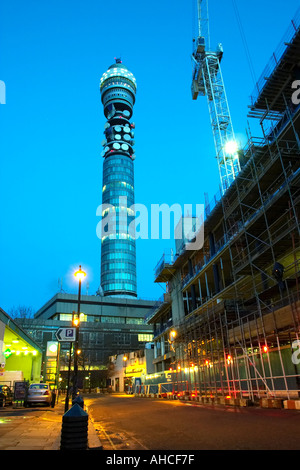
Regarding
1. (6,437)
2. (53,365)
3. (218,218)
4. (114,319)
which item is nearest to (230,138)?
(218,218)

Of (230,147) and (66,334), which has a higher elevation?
(230,147)

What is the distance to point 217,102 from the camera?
56.3 metres

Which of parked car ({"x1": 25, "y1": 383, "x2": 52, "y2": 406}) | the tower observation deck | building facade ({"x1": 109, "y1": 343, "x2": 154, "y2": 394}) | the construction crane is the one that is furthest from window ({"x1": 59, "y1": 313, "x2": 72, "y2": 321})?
parked car ({"x1": 25, "y1": 383, "x2": 52, "y2": 406})

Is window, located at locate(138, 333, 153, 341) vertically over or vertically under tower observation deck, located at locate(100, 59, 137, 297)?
under

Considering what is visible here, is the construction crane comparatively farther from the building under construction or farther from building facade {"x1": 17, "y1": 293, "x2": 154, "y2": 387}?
building facade {"x1": 17, "y1": 293, "x2": 154, "y2": 387}

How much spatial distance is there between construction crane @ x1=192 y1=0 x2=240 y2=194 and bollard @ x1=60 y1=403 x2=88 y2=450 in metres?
47.4

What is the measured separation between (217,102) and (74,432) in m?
57.6

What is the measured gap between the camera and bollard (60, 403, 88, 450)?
19.1ft

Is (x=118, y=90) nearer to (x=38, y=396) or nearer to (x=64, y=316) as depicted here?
(x=64, y=316)

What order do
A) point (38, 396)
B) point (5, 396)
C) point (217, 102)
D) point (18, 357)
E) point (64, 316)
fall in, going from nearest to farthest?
point (38, 396) < point (5, 396) < point (18, 357) < point (217, 102) < point (64, 316)

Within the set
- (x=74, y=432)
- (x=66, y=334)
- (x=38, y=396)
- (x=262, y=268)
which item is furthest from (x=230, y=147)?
(x=74, y=432)

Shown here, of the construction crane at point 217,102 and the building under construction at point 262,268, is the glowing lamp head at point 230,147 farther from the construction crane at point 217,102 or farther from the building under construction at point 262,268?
the building under construction at point 262,268

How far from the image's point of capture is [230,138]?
177 ft
